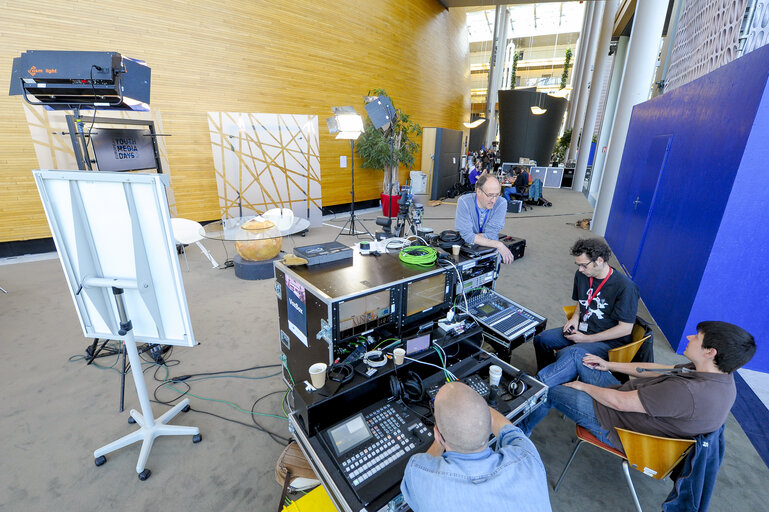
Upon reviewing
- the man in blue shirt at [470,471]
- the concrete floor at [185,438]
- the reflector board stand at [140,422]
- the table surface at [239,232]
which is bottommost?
the concrete floor at [185,438]

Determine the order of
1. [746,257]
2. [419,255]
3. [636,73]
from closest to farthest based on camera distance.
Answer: [419,255] < [746,257] < [636,73]

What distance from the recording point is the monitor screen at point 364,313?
1767 millimetres

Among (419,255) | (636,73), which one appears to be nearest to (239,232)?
(419,255)

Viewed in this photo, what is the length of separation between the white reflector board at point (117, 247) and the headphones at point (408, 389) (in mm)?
1090

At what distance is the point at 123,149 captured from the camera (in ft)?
15.6

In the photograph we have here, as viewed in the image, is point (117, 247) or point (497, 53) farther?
point (497, 53)

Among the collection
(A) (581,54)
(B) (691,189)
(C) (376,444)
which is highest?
(A) (581,54)

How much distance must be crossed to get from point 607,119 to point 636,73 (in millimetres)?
6664

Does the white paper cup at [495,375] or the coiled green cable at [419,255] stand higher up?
the coiled green cable at [419,255]

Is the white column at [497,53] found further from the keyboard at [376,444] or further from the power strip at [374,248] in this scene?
the keyboard at [376,444]

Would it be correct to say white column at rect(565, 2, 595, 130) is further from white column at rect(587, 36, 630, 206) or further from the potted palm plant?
the potted palm plant

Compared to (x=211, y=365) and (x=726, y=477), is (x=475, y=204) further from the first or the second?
(x=211, y=365)

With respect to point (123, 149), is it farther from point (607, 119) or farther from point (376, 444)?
point (607, 119)

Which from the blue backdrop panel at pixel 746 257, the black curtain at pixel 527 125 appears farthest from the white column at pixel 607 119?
the blue backdrop panel at pixel 746 257
